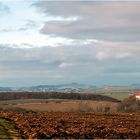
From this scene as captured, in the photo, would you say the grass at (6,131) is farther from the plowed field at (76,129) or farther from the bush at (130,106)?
the bush at (130,106)

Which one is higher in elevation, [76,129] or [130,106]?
[130,106]

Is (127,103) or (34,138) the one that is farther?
(127,103)

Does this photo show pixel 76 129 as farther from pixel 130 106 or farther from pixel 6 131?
pixel 130 106

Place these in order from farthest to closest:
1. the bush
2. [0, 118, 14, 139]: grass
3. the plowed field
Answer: the bush → the plowed field → [0, 118, 14, 139]: grass

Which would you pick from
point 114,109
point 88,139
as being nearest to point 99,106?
point 114,109

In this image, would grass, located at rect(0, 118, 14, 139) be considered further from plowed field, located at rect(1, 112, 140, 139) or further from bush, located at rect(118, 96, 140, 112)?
bush, located at rect(118, 96, 140, 112)

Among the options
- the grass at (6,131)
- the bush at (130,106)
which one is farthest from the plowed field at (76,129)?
the bush at (130,106)

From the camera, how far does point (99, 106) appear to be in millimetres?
98938

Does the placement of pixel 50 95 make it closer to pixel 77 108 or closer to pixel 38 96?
pixel 38 96

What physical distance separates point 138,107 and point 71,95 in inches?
2308

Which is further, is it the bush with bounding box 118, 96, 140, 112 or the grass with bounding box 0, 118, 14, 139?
the bush with bounding box 118, 96, 140, 112

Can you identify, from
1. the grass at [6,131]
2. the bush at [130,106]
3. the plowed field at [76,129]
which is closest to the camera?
the grass at [6,131]

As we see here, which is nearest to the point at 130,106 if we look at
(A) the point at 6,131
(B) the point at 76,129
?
(B) the point at 76,129

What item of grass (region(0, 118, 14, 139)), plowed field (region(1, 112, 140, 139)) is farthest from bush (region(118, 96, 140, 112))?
grass (region(0, 118, 14, 139))
